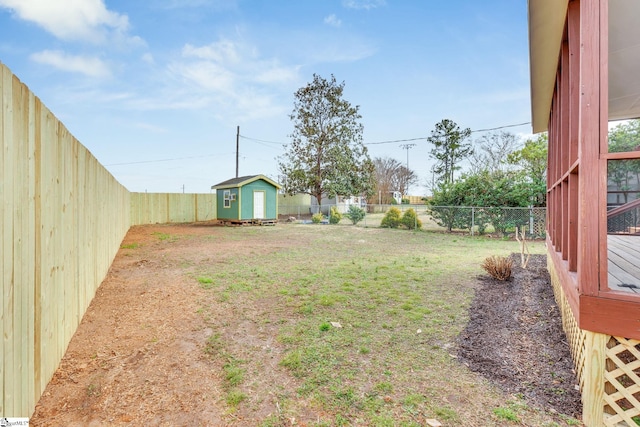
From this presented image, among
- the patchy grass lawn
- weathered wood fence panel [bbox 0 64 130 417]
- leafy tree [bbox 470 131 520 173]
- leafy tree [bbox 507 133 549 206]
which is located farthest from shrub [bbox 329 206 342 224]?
weathered wood fence panel [bbox 0 64 130 417]

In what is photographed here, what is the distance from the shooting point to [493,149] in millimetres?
24953

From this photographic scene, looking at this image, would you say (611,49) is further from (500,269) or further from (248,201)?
(248,201)

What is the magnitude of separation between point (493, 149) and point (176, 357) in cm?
2752

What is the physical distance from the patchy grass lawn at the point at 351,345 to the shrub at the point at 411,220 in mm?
8208

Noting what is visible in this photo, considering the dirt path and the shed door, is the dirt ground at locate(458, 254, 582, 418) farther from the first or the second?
the shed door

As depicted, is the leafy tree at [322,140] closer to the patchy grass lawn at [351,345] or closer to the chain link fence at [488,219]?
the chain link fence at [488,219]

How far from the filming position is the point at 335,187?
22.1 m

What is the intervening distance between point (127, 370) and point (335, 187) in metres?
19.9

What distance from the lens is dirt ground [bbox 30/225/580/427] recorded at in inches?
81.5

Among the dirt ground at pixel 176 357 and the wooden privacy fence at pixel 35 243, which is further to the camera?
the dirt ground at pixel 176 357

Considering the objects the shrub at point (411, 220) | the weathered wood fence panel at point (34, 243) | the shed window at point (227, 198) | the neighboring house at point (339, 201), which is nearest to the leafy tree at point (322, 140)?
the neighboring house at point (339, 201)

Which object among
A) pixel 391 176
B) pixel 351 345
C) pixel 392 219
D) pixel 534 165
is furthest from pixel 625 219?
pixel 391 176

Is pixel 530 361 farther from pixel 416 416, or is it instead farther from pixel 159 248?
pixel 159 248

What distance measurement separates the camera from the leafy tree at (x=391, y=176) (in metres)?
37.0
